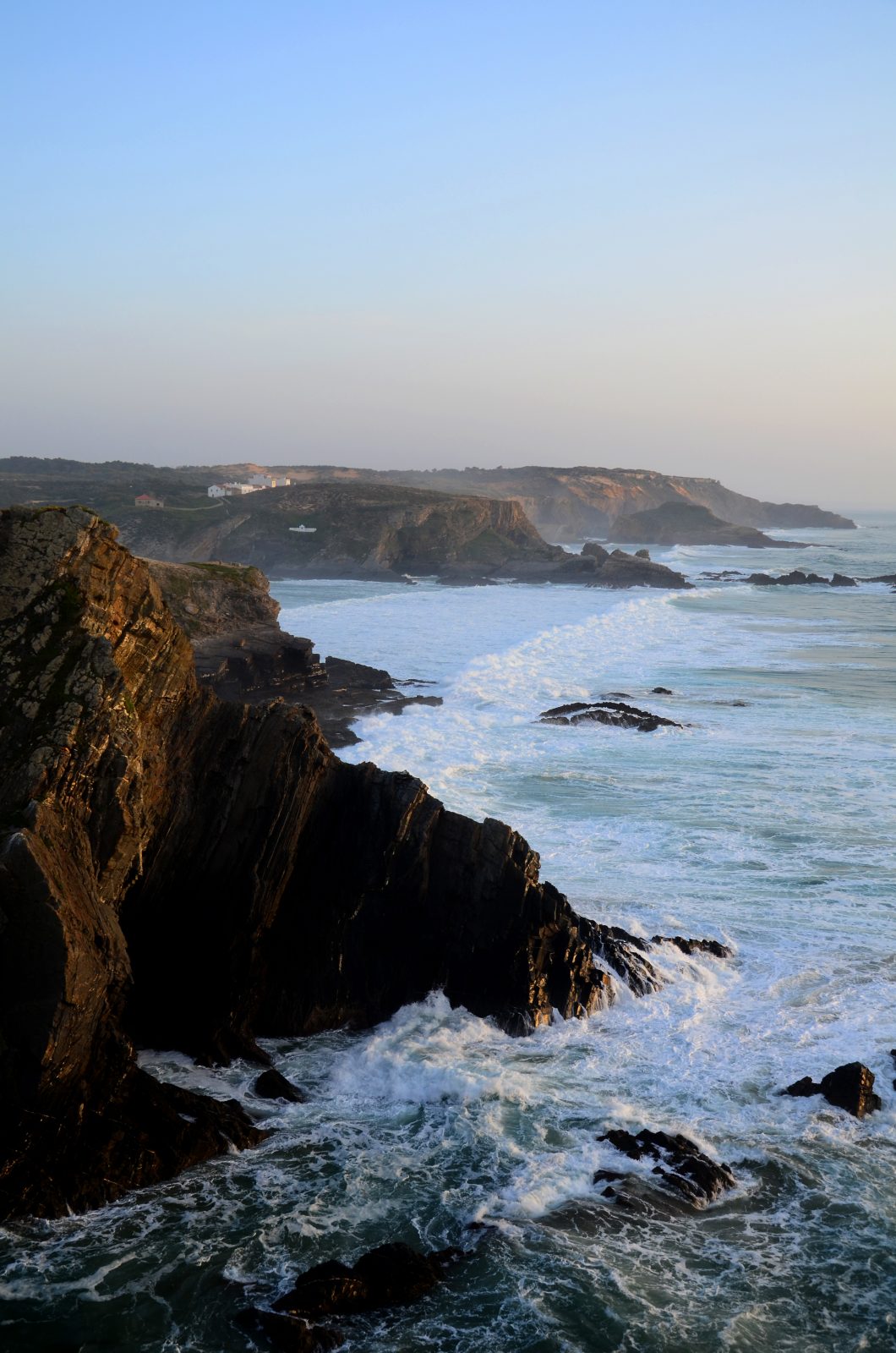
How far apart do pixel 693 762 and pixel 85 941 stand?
63.8 feet

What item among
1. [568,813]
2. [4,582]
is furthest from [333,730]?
[4,582]

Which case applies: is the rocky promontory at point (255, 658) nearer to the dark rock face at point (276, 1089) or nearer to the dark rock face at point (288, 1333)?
the dark rock face at point (276, 1089)

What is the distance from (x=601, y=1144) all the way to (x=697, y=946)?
5.20 m

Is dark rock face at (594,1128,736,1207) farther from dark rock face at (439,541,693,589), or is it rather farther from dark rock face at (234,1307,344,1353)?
dark rock face at (439,541,693,589)

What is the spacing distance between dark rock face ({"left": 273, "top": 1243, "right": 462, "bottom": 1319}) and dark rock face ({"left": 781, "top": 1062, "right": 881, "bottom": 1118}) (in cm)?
478

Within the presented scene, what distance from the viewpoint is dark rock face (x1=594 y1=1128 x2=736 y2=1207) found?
34.2 feet

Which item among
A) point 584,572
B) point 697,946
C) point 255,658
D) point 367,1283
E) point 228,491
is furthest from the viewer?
point 228,491

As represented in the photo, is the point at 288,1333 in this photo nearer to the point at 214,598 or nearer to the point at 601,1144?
the point at 601,1144

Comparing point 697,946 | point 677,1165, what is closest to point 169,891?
point 677,1165

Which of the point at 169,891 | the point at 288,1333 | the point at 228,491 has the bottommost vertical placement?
the point at 288,1333

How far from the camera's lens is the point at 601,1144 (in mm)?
11086

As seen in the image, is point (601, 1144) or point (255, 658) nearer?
point (601, 1144)

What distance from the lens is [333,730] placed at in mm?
30094

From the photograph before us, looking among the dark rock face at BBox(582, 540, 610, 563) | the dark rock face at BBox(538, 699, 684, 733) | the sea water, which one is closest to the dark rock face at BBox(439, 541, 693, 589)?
the dark rock face at BBox(582, 540, 610, 563)
